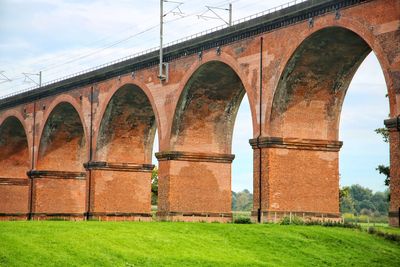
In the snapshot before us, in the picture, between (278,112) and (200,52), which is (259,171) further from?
(200,52)

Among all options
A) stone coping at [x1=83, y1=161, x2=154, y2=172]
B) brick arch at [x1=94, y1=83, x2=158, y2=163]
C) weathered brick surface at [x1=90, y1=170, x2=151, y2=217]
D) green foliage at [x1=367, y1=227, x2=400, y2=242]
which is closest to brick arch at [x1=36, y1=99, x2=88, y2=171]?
brick arch at [x1=94, y1=83, x2=158, y2=163]

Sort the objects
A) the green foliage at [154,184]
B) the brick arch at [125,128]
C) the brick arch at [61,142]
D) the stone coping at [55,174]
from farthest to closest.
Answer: the green foliage at [154,184] < the stone coping at [55,174] < the brick arch at [61,142] < the brick arch at [125,128]

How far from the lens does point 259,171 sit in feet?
102

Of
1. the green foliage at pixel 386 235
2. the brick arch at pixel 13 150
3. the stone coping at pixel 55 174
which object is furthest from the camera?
the brick arch at pixel 13 150

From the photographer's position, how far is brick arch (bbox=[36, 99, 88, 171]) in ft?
158

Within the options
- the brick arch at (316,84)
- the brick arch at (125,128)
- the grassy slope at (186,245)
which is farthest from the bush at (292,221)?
the brick arch at (125,128)

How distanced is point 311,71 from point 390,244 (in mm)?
8237

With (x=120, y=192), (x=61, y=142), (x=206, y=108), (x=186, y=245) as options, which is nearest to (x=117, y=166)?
(x=120, y=192)

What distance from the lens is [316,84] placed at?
31.2 meters

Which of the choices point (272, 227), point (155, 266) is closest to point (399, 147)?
point (272, 227)

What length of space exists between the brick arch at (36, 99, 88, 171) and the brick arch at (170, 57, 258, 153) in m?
12.5

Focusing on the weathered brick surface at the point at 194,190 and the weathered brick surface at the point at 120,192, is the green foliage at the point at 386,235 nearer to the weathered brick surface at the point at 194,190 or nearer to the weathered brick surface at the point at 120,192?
the weathered brick surface at the point at 194,190

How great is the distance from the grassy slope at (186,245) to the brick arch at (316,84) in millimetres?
5838

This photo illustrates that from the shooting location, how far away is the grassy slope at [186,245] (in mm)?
20562
